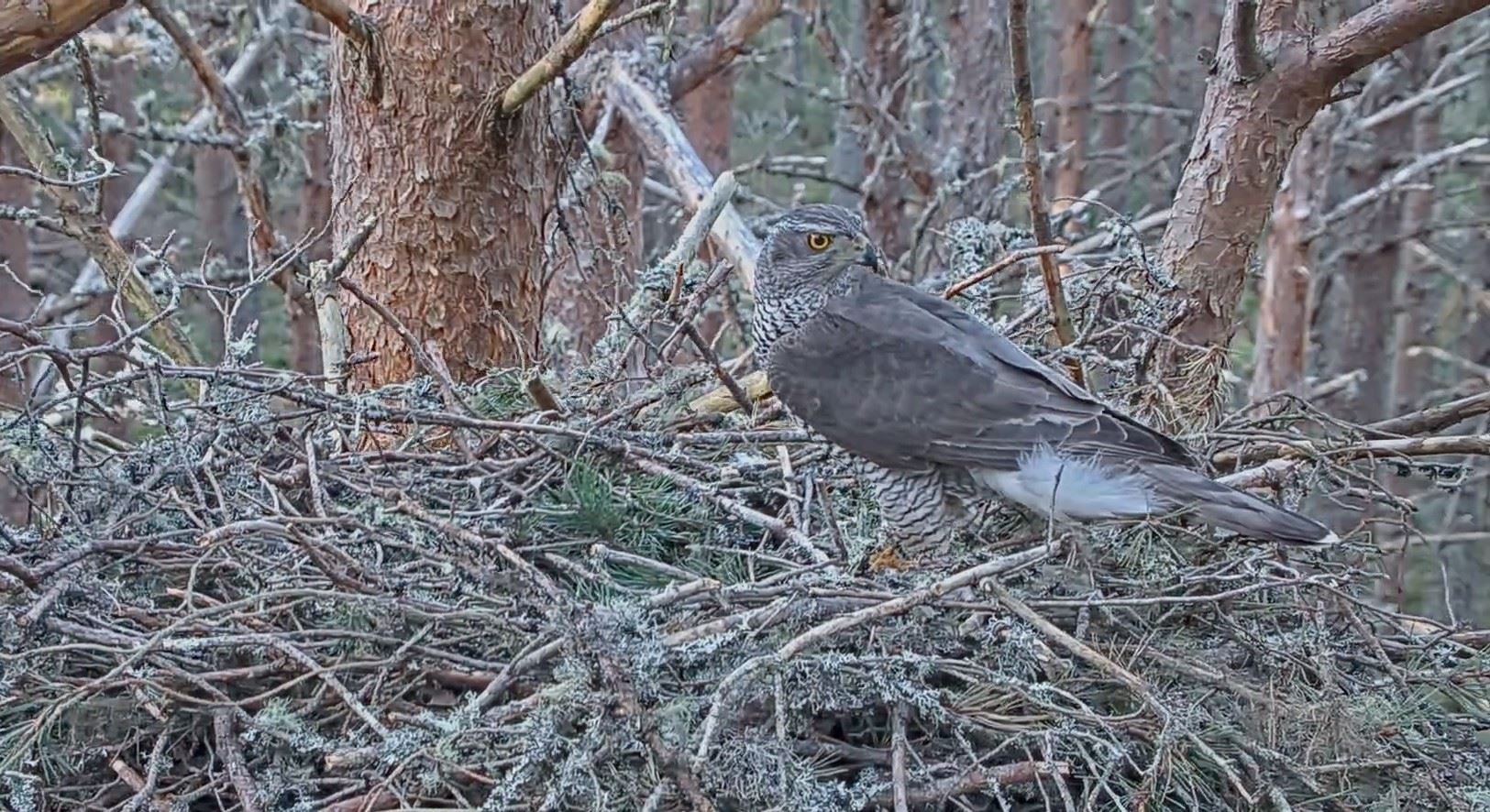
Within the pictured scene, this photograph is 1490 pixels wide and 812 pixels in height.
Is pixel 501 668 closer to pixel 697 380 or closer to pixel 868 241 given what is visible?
pixel 697 380

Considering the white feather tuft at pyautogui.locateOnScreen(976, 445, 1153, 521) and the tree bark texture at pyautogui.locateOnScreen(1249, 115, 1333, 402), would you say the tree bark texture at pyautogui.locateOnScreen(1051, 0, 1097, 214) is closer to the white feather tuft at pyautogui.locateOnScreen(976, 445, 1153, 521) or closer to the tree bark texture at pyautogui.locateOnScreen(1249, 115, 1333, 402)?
the tree bark texture at pyautogui.locateOnScreen(1249, 115, 1333, 402)

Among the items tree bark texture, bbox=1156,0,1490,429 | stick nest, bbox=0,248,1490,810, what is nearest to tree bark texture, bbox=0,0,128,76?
stick nest, bbox=0,248,1490,810

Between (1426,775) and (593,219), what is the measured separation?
4683 mm

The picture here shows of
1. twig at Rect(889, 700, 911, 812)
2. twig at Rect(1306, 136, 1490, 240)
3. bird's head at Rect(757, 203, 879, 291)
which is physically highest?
bird's head at Rect(757, 203, 879, 291)

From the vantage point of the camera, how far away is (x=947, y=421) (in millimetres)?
3662

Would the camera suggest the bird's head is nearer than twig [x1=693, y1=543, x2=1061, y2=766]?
No

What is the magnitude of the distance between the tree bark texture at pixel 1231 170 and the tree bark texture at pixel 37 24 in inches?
102

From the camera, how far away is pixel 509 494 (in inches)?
136

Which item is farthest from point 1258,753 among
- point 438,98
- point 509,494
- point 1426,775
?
point 438,98

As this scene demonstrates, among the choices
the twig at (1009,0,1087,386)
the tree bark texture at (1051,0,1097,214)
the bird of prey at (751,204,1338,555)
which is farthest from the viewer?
the tree bark texture at (1051,0,1097,214)

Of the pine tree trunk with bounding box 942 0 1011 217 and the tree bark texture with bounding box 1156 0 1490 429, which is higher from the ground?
the pine tree trunk with bounding box 942 0 1011 217

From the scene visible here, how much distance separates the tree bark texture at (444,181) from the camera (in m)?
4.28

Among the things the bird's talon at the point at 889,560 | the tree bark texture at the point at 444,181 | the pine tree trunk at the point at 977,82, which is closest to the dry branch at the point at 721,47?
the pine tree trunk at the point at 977,82

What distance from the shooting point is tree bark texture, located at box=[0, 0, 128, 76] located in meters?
2.28
